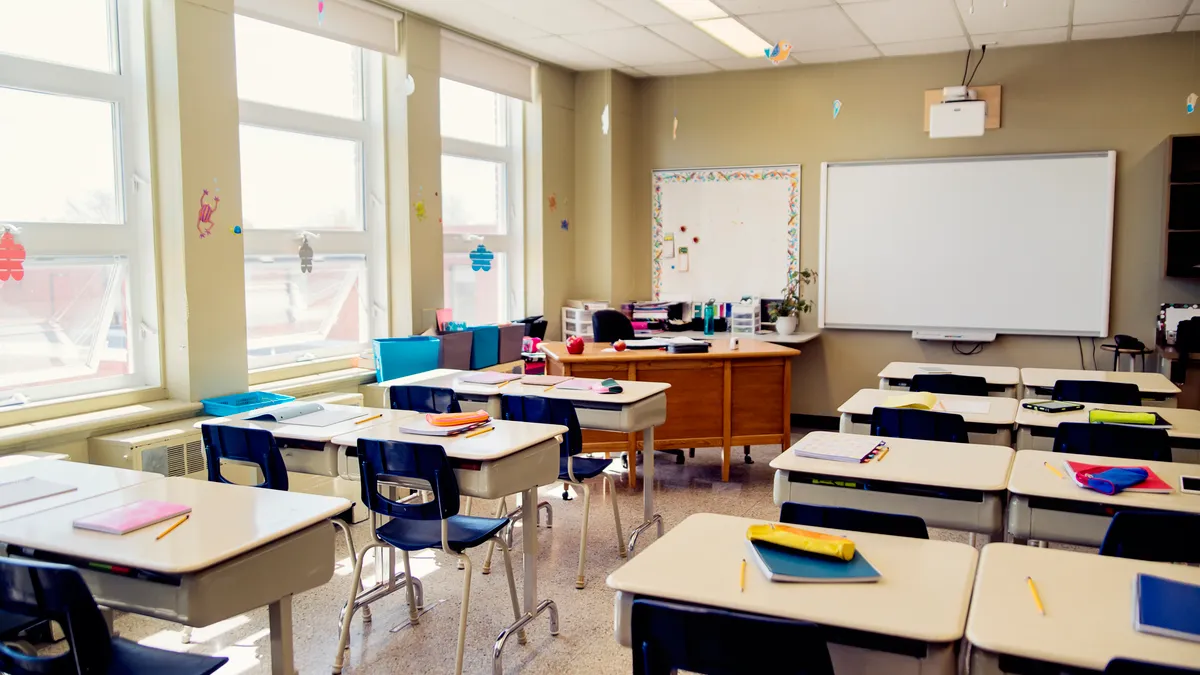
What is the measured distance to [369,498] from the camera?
3166 mm

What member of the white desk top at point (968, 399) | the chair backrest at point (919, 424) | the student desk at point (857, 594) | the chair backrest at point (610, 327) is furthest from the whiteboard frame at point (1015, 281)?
the student desk at point (857, 594)

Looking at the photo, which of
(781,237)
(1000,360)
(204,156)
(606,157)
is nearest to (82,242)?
(204,156)

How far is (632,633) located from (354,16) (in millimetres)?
4610

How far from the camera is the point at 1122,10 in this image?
18.4 ft

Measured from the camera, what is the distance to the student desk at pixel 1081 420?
134 inches

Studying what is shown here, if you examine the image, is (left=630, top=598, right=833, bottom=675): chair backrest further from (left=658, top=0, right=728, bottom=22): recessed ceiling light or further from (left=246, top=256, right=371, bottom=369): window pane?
(left=658, top=0, right=728, bottom=22): recessed ceiling light

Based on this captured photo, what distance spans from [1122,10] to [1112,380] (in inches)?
98.2

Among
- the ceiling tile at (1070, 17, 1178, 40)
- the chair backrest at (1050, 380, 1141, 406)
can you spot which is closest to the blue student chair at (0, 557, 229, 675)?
the chair backrest at (1050, 380, 1141, 406)

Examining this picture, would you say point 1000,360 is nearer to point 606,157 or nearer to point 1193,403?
point 1193,403

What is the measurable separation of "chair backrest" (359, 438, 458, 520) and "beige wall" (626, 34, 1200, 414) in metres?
4.96

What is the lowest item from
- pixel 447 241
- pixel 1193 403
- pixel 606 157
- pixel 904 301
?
pixel 1193 403

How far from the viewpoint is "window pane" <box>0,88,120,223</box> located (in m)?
3.84

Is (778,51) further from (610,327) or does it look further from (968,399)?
(968,399)

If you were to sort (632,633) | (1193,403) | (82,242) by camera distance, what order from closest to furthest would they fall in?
(632,633)
(82,242)
(1193,403)
